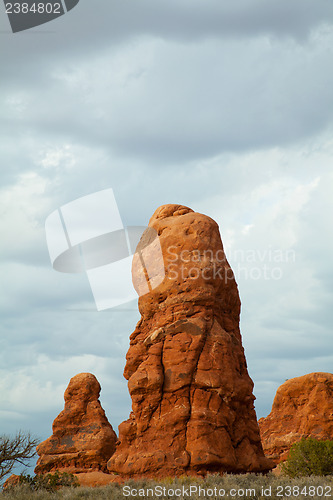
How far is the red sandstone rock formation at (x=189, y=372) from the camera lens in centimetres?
1720

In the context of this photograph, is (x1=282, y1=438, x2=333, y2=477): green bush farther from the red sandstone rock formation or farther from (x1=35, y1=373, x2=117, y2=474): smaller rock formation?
(x1=35, y1=373, x2=117, y2=474): smaller rock formation

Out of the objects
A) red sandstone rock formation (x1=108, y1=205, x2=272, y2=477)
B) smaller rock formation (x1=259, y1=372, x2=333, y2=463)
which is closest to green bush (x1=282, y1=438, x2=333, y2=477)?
red sandstone rock formation (x1=108, y1=205, x2=272, y2=477)

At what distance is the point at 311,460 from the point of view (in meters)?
20.1

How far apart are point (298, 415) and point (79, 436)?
41.7 ft

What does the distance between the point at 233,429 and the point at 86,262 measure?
956 cm

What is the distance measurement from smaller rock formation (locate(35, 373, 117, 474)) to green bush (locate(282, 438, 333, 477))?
13.1 m

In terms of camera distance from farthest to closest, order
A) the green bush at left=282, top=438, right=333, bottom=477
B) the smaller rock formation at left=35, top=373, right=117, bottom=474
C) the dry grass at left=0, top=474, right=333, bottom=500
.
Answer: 1. the smaller rock formation at left=35, top=373, right=117, bottom=474
2. the green bush at left=282, top=438, right=333, bottom=477
3. the dry grass at left=0, top=474, right=333, bottom=500

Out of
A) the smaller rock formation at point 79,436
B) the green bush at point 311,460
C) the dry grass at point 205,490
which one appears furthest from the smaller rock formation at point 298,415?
the dry grass at point 205,490

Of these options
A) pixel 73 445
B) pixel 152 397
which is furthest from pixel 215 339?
pixel 73 445

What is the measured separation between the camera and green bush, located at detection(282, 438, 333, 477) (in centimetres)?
1998

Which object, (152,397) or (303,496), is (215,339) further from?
(303,496)

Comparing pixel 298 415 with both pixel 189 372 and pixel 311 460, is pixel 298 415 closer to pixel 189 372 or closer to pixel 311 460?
pixel 311 460

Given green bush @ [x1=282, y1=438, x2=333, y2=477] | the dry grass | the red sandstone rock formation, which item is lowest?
green bush @ [x1=282, y1=438, x2=333, y2=477]

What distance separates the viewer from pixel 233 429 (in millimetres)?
18125
